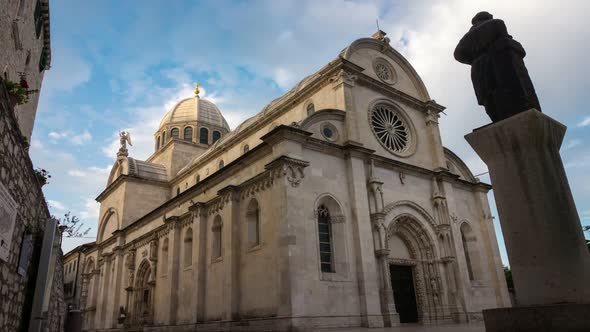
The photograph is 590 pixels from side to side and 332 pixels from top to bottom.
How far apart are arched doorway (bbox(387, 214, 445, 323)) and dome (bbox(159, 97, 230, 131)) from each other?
91.1ft

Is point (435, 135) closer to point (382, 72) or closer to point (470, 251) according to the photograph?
point (382, 72)

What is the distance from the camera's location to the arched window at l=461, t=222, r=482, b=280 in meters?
24.3

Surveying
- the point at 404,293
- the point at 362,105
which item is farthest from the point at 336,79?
the point at 404,293

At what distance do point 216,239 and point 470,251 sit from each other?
14.7 m

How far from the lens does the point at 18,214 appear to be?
293 inches

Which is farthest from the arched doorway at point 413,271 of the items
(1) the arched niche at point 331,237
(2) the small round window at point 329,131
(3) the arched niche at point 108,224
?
(3) the arched niche at point 108,224

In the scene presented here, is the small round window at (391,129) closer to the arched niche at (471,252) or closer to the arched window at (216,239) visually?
the arched niche at (471,252)

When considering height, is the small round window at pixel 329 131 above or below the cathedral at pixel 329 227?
above

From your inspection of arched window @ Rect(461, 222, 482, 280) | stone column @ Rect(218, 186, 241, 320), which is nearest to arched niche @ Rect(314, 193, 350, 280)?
stone column @ Rect(218, 186, 241, 320)

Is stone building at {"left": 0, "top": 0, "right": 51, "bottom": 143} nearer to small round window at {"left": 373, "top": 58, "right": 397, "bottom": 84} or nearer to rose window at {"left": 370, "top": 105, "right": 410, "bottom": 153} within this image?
rose window at {"left": 370, "top": 105, "right": 410, "bottom": 153}

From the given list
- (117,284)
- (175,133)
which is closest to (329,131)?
(117,284)

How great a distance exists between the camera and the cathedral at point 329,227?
56.0 ft

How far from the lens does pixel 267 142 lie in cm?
1855

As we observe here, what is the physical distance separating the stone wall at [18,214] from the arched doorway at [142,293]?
1859 cm
